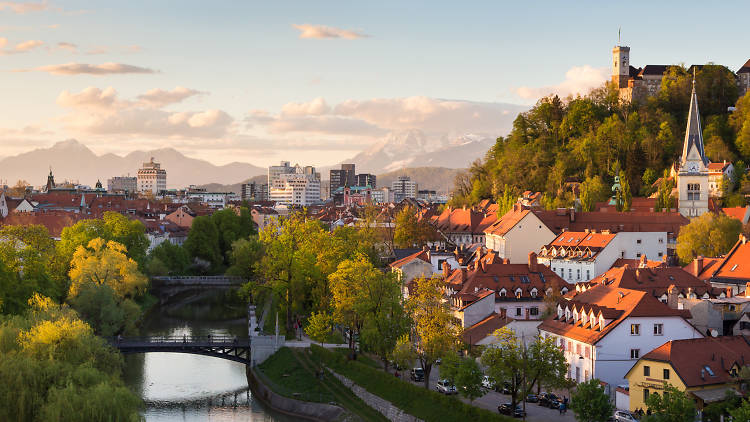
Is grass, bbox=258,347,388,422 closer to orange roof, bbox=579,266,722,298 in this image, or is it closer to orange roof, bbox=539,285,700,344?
orange roof, bbox=539,285,700,344

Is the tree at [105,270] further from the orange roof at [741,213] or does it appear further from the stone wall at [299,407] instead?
the orange roof at [741,213]

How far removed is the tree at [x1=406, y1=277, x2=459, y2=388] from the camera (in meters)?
47.1

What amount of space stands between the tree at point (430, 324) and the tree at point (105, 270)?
1093 inches

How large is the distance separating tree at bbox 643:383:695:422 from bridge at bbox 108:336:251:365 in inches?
1179

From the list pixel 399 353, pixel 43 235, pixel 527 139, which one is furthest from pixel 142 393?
pixel 527 139

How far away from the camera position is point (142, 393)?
5556 centimetres

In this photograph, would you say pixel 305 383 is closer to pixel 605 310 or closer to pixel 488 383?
pixel 488 383

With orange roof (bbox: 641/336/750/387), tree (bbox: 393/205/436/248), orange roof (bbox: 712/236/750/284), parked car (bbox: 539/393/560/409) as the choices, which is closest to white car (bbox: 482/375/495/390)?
parked car (bbox: 539/393/560/409)

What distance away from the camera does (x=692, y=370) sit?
41.5m

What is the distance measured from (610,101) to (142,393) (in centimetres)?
9652

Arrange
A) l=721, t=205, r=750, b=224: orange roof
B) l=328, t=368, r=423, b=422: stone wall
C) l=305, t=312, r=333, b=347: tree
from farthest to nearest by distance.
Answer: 1. l=721, t=205, r=750, b=224: orange roof
2. l=305, t=312, r=333, b=347: tree
3. l=328, t=368, r=423, b=422: stone wall

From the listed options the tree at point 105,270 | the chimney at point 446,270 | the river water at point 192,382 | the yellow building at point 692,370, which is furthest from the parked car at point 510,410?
the tree at point 105,270

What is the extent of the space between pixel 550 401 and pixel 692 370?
21.5 feet

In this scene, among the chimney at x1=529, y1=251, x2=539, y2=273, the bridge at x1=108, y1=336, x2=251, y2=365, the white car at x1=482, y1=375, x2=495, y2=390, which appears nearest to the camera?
the white car at x1=482, y1=375, x2=495, y2=390
